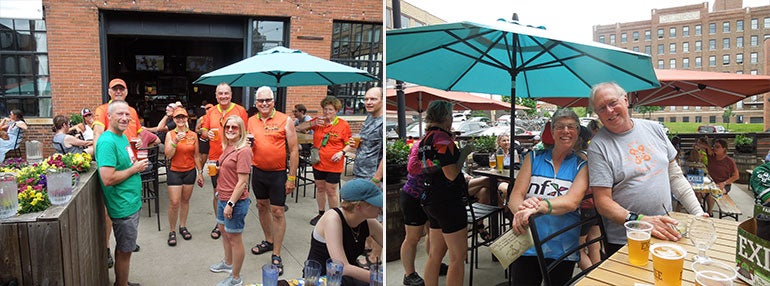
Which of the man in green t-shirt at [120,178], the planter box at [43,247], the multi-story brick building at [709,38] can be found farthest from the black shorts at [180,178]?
the multi-story brick building at [709,38]

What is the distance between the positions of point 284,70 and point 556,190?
236cm

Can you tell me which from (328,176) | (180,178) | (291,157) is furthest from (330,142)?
(180,178)

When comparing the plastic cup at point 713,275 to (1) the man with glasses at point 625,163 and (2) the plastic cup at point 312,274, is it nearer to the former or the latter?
(1) the man with glasses at point 625,163

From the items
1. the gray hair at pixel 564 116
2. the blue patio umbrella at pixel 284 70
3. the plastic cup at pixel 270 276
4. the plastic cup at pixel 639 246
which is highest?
the blue patio umbrella at pixel 284 70

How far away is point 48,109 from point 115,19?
1.47 meters

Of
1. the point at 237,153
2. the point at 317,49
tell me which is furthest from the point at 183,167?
the point at 317,49

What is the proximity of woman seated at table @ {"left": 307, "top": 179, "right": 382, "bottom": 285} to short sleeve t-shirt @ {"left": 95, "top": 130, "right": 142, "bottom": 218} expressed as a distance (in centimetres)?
123

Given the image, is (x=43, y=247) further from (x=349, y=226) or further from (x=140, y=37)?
(x=140, y=37)

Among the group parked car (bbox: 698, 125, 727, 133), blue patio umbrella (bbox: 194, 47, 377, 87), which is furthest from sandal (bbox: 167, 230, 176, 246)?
parked car (bbox: 698, 125, 727, 133)

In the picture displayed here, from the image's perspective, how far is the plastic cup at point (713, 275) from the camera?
2.66 feet

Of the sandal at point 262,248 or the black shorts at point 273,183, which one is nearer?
the black shorts at point 273,183

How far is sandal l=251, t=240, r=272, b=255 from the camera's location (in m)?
3.35

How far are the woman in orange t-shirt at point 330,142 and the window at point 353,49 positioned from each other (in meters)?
2.11

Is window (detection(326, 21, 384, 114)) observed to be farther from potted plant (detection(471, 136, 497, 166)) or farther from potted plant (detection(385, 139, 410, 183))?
potted plant (detection(385, 139, 410, 183))
